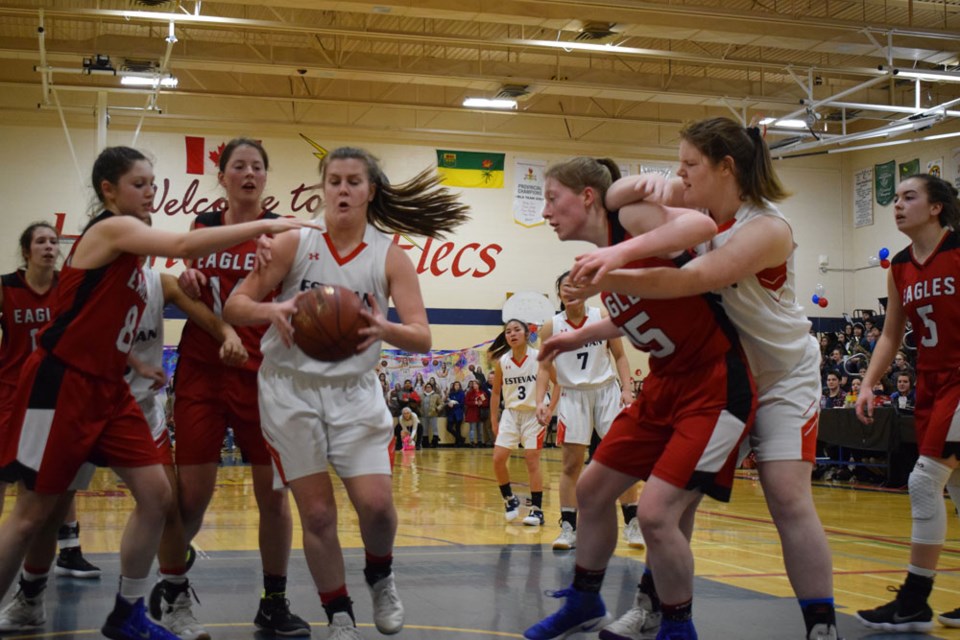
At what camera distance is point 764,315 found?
12.4 ft

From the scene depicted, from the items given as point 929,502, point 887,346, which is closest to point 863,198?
point 887,346

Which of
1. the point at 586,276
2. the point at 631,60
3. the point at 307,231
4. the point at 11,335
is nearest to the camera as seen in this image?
the point at 586,276

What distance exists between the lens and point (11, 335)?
5.44m

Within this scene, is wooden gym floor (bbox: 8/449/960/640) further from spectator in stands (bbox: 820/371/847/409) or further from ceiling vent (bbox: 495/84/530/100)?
ceiling vent (bbox: 495/84/530/100)

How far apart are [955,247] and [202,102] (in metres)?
19.9

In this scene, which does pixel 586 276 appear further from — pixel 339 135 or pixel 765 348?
pixel 339 135

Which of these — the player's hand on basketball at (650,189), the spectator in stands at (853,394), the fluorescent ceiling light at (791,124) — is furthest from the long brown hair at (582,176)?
the fluorescent ceiling light at (791,124)

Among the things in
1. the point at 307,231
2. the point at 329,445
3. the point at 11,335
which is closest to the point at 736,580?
the point at 329,445

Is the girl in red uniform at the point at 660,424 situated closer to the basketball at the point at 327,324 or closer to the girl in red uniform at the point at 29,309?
the basketball at the point at 327,324

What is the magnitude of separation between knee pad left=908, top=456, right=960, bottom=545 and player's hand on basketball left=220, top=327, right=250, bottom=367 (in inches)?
124

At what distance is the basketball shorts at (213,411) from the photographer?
4242mm

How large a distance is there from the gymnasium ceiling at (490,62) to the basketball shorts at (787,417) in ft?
43.7

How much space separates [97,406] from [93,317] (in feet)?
1.14

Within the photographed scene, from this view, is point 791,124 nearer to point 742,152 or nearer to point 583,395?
point 583,395
